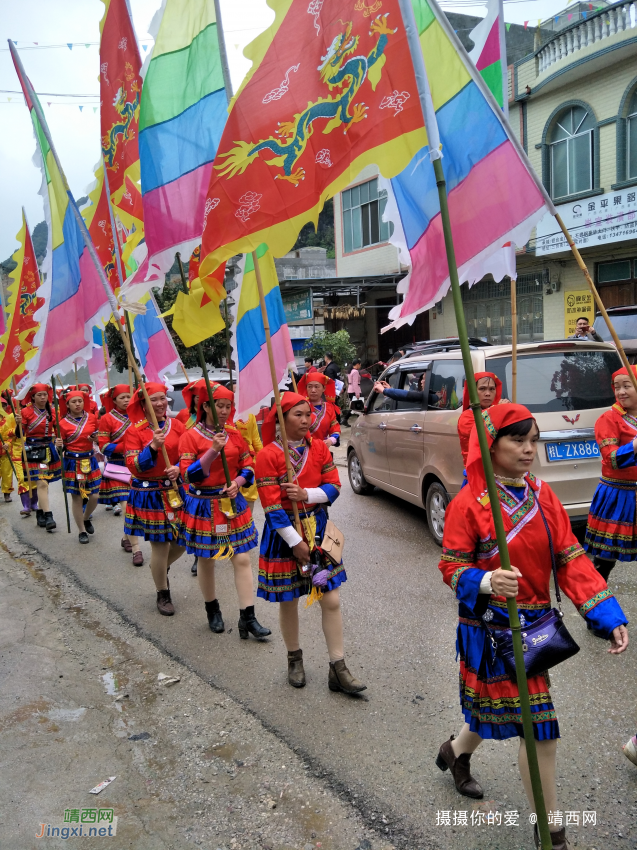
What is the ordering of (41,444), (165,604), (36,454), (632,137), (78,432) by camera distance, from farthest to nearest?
(632,137)
(41,444)
(36,454)
(78,432)
(165,604)

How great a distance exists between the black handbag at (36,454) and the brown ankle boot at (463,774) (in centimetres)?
776

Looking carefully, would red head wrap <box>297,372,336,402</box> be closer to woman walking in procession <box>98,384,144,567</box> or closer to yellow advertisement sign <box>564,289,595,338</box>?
woman walking in procession <box>98,384,144,567</box>

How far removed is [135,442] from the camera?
5.91 meters

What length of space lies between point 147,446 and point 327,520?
6.55ft

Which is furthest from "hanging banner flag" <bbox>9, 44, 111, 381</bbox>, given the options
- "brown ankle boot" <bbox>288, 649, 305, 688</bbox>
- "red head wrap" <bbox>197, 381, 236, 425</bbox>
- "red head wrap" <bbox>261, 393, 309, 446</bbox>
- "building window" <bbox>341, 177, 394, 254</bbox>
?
"building window" <bbox>341, 177, 394, 254</bbox>

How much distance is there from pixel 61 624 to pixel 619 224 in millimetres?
14569

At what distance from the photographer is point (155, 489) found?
229 inches

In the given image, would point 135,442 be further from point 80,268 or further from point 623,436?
point 623,436

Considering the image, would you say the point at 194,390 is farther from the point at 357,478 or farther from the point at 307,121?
the point at 357,478

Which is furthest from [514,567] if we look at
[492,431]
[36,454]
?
[36,454]

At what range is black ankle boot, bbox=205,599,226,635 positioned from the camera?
5.16m

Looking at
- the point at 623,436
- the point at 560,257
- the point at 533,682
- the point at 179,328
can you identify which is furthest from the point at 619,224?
the point at 533,682

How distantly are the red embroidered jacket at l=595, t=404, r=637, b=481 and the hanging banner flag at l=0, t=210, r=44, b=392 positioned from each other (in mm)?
5214

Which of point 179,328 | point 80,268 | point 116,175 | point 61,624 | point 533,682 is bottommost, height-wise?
point 61,624
